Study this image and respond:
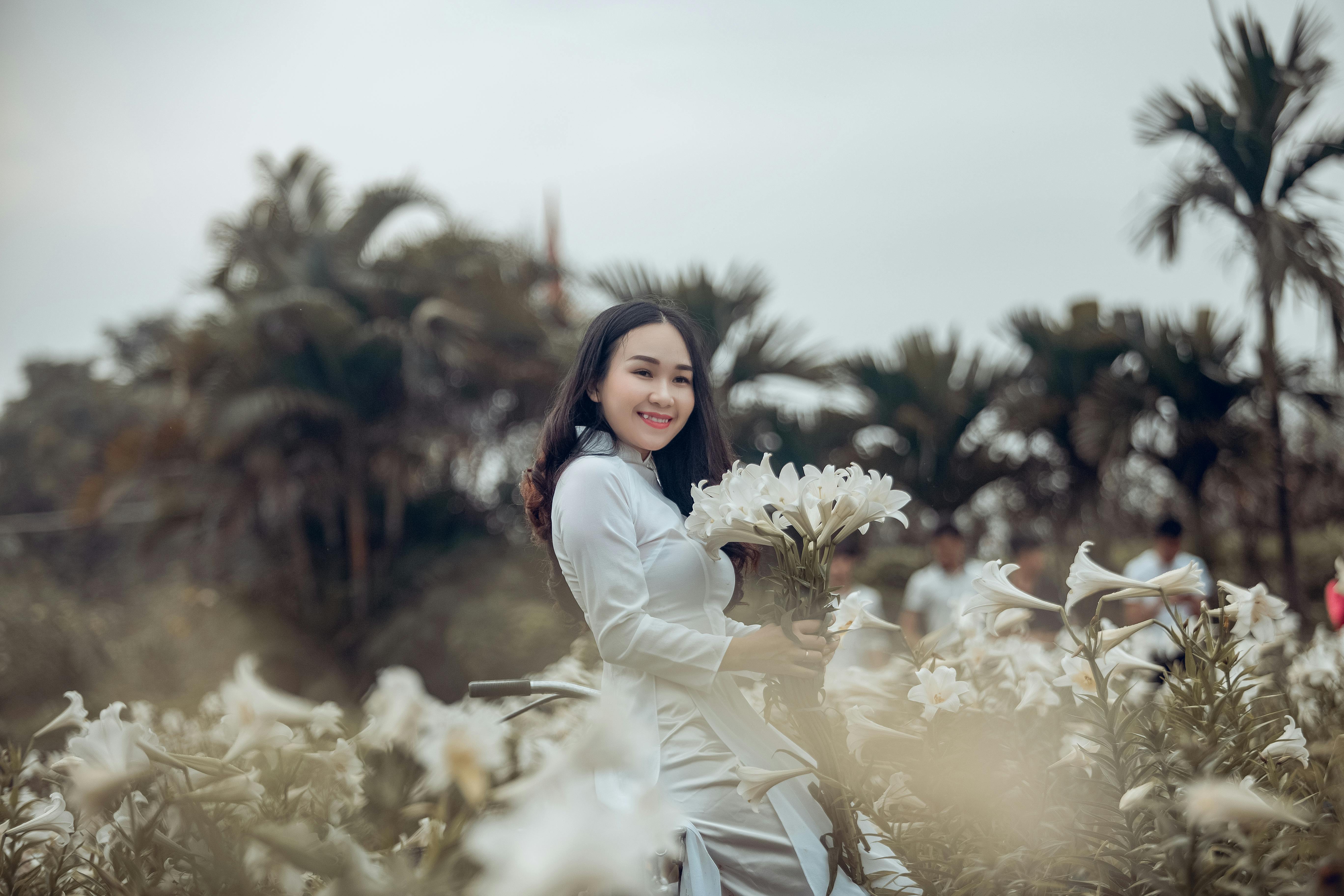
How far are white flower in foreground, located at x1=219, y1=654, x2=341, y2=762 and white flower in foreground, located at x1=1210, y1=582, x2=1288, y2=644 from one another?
4.89 ft

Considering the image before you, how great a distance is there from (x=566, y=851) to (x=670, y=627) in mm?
879

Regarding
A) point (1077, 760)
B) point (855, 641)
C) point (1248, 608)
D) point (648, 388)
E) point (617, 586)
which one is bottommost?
point (855, 641)

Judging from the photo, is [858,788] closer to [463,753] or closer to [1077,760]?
[1077,760]

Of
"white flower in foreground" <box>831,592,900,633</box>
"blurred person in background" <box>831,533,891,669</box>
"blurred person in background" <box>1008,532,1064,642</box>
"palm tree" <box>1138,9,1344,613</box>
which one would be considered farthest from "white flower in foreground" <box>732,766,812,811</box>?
"palm tree" <box>1138,9,1344,613</box>

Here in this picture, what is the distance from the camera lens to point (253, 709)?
3.74ft

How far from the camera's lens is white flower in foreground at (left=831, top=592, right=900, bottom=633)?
170cm

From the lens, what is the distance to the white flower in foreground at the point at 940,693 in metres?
1.75

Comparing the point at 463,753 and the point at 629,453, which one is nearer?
the point at 463,753

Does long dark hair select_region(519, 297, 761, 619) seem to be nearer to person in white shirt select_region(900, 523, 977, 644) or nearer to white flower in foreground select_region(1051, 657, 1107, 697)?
white flower in foreground select_region(1051, 657, 1107, 697)

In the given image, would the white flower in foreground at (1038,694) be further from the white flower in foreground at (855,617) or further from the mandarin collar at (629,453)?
the mandarin collar at (629,453)

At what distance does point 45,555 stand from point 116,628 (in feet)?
44.3

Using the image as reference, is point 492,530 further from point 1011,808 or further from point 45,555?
point 45,555

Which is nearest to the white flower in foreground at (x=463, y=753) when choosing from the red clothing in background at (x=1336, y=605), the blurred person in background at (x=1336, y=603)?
the blurred person in background at (x=1336, y=603)

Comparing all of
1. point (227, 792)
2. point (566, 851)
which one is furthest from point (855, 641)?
point (566, 851)
